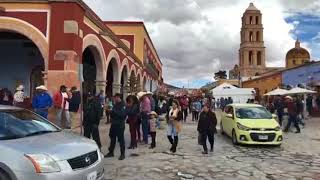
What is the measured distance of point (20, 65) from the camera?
23031 millimetres

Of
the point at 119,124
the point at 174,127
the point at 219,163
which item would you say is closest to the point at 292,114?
the point at 174,127

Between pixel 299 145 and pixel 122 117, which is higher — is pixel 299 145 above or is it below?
below

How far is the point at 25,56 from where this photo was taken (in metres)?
23.2

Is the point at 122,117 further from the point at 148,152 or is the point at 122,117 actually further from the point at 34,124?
the point at 34,124

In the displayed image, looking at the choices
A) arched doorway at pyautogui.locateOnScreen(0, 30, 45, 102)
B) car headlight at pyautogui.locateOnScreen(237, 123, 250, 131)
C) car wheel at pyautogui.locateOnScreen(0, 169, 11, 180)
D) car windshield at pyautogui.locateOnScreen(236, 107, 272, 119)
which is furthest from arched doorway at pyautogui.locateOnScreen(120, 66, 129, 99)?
car wheel at pyautogui.locateOnScreen(0, 169, 11, 180)

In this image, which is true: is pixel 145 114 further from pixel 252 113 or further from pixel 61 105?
pixel 252 113

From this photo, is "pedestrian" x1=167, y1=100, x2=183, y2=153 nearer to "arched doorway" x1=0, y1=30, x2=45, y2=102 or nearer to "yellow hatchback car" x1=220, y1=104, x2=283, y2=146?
"yellow hatchback car" x1=220, y1=104, x2=283, y2=146

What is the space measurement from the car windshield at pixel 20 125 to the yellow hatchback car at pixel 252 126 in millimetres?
8413

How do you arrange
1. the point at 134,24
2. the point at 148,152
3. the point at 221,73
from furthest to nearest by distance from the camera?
the point at 221,73 → the point at 134,24 → the point at 148,152

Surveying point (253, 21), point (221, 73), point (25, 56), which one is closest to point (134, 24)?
point (25, 56)

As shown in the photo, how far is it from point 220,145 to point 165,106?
765 centimetres

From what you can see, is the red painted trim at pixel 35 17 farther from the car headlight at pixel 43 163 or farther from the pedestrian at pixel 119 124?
the car headlight at pixel 43 163

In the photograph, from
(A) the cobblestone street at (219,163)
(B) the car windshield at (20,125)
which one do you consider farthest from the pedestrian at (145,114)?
(B) the car windshield at (20,125)

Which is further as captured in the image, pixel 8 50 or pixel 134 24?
pixel 134 24
